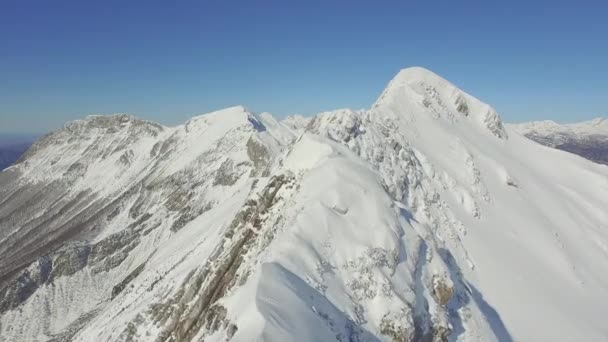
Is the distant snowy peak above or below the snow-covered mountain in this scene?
above

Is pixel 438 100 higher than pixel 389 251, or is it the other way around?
pixel 438 100

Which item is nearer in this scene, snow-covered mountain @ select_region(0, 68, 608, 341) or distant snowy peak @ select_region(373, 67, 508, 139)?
snow-covered mountain @ select_region(0, 68, 608, 341)

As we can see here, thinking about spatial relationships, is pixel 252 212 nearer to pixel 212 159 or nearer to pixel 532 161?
pixel 532 161

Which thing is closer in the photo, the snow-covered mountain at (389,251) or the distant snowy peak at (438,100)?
the snow-covered mountain at (389,251)

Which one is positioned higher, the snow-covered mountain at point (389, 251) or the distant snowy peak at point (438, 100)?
the distant snowy peak at point (438, 100)

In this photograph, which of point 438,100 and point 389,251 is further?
point 438,100
